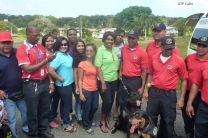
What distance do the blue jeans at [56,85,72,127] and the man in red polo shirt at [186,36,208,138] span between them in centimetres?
233

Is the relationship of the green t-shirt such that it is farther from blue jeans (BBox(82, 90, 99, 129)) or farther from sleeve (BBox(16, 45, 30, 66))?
sleeve (BBox(16, 45, 30, 66))

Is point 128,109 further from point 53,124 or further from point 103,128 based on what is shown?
point 53,124

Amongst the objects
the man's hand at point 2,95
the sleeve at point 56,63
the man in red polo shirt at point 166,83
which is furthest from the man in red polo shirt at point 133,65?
the man's hand at point 2,95

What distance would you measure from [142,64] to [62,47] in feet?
5.04

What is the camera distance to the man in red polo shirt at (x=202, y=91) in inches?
165

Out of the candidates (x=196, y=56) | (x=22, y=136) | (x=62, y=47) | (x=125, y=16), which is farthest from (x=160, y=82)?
(x=125, y=16)

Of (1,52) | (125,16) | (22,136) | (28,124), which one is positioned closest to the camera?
(1,52)

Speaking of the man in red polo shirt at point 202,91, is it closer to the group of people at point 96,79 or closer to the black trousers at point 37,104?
the group of people at point 96,79

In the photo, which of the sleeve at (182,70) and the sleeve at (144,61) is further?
the sleeve at (144,61)

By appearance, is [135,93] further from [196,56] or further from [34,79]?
[34,79]

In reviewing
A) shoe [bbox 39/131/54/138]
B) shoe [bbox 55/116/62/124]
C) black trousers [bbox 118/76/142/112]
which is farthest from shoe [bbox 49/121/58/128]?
black trousers [bbox 118/76/142/112]

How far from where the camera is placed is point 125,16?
11775 cm

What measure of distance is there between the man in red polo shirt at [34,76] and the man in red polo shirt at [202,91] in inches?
87.2

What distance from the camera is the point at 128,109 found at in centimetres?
546
